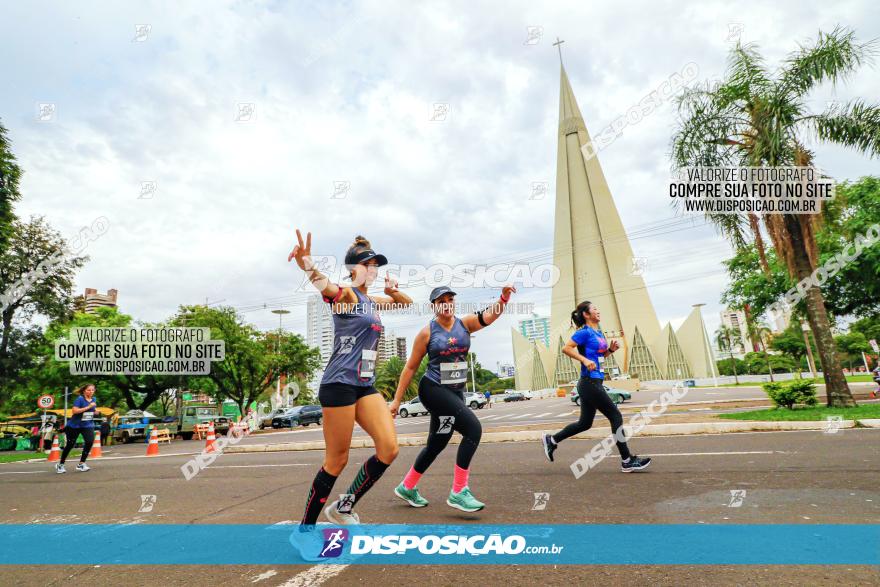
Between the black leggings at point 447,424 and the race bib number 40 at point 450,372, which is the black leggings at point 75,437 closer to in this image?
the black leggings at point 447,424

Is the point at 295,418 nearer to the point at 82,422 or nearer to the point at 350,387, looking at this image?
the point at 82,422

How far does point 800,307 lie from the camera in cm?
1802

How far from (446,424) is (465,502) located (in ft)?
2.03

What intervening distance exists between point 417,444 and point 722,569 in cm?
846

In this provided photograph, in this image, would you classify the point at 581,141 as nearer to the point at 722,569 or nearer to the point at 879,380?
the point at 879,380

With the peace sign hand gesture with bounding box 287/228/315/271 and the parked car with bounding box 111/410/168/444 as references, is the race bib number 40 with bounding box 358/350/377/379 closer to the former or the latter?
the peace sign hand gesture with bounding box 287/228/315/271

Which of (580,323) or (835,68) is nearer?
(580,323)

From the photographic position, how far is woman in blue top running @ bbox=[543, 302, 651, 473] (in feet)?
17.6

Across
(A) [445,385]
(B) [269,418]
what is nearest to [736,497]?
(A) [445,385]

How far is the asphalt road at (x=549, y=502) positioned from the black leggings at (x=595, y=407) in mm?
461

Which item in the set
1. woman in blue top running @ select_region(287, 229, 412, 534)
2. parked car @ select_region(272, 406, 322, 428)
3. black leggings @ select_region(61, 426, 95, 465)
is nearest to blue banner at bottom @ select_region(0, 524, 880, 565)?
woman in blue top running @ select_region(287, 229, 412, 534)

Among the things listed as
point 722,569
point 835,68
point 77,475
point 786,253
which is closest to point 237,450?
point 77,475

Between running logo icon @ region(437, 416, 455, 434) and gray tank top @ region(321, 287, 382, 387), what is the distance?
84 cm

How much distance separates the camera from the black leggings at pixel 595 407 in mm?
5441
